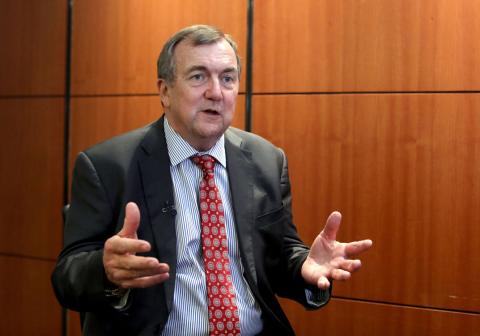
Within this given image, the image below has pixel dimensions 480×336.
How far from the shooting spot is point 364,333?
313 centimetres

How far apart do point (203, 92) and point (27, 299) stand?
2.67 m

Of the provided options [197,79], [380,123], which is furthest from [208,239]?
[380,123]

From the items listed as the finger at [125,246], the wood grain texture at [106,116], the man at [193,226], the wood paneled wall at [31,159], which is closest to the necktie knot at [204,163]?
the man at [193,226]

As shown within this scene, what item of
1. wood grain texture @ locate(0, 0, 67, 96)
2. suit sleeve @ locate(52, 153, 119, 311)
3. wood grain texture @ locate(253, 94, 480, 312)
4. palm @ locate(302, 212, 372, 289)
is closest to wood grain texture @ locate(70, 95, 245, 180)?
wood grain texture @ locate(0, 0, 67, 96)

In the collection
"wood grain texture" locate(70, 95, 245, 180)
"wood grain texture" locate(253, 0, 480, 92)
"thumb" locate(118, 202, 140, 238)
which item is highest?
"wood grain texture" locate(253, 0, 480, 92)

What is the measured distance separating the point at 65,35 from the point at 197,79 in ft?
7.00

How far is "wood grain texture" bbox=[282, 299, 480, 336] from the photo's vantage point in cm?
293

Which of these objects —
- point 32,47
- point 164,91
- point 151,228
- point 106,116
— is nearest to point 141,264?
point 151,228

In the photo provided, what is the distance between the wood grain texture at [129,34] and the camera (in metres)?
3.51

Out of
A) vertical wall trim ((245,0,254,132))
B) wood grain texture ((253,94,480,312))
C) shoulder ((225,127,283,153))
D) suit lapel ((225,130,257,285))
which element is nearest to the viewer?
suit lapel ((225,130,257,285))

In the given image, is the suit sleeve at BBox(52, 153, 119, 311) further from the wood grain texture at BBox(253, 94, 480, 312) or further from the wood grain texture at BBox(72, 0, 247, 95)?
the wood grain texture at BBox(72, 0, 247, 95)

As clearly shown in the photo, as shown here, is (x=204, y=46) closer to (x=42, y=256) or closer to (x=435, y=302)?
(x=435, y=302)

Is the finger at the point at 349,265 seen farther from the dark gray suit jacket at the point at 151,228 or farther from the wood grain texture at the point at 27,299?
the wood grain texture at the point at 27,299

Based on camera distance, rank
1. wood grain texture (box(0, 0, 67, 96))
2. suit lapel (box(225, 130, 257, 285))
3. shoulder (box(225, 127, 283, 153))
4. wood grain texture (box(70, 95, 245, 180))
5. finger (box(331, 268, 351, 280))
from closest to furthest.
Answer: finger (box(331, 268, 351, 280)), suit lapel (box(225, 130, 257, 285)), shoulder (box(225, 127, 283, 153)), wood grain texture (box(70, 95, 245, 180)), wood grain texture (box(0, 0, 67, 96))
